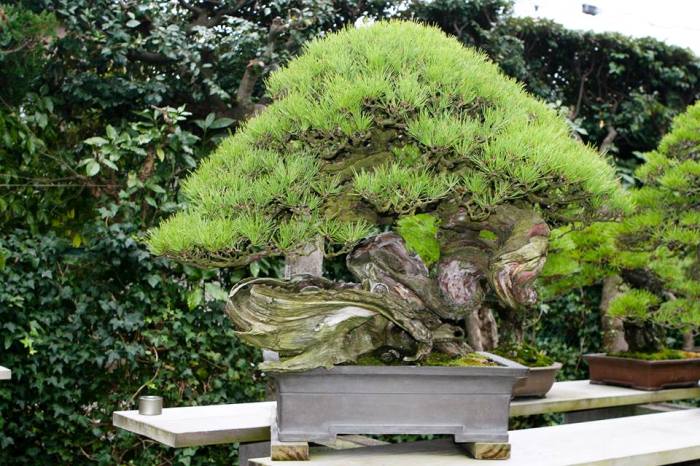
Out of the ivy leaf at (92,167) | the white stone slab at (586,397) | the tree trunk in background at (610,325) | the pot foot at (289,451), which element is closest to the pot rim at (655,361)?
the white stone slab at (586,397)

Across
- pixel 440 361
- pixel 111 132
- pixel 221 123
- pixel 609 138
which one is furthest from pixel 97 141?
pixel 609 138

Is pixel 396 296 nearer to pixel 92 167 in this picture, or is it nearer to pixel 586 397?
pixel 586 397

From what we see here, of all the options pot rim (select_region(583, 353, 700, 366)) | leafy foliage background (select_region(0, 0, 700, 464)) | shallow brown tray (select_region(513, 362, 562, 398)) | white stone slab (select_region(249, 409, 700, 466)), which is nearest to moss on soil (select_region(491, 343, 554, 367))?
shallow brown tray (select_region(513, 362, 562, 398))

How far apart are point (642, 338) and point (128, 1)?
2.51m

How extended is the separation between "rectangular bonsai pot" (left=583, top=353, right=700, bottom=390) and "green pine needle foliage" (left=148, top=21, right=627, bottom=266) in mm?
1466

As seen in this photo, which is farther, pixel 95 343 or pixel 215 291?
pixel 215 291

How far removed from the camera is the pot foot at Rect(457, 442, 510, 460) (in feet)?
5.37

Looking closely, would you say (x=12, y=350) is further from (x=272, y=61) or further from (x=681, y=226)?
(x=681, y=226)

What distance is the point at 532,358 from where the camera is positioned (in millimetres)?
2826

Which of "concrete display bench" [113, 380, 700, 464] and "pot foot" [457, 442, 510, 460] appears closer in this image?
"pot foot" [457, 442, 510, 460]

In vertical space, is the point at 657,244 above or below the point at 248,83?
below

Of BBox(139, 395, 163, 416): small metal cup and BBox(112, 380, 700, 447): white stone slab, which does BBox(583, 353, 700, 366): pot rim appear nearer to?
BBox(112, 380, 700, 447): white stone slab

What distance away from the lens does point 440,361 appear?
1734 millimetres

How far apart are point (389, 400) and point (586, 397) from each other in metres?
1.44
